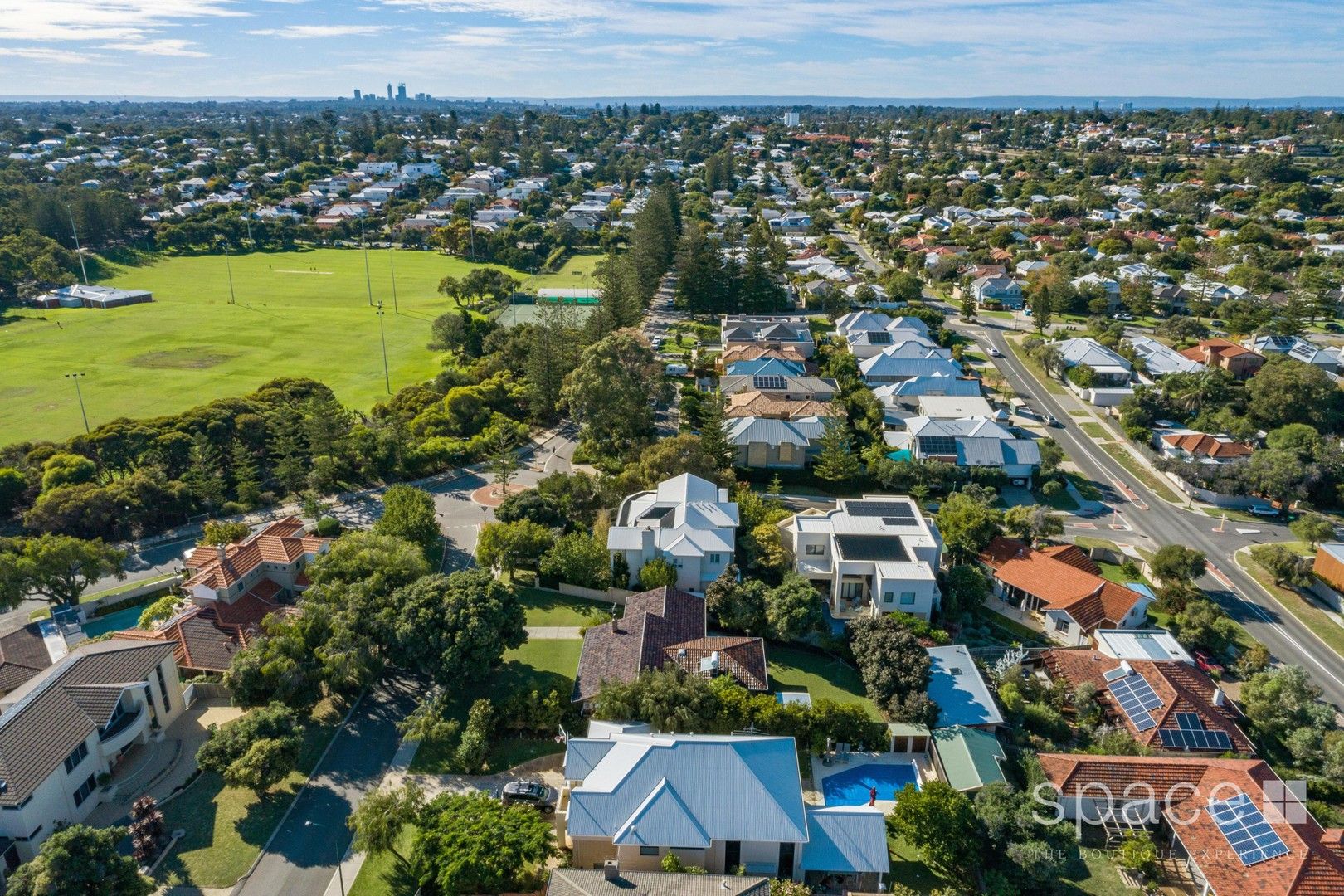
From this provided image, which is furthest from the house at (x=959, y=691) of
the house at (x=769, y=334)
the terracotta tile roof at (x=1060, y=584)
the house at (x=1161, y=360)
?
the house at (x=1161, y=360)

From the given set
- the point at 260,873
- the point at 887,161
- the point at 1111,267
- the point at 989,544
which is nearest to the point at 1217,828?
the point at 989,544

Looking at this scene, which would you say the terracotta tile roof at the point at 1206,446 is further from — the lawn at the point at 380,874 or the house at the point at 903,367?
the lawn at the point at 380,874

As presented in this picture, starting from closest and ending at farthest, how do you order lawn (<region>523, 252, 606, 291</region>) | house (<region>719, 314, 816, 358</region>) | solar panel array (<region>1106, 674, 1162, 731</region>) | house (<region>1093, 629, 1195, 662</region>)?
solar panel array (<region>1106, 674, 1162, 731</region>), house (<region>1093, 629, 1195, 662</region>), house (<region>719, 314, 816, 358</region>), lawn (<region>523, 252, 606, 291</region>)

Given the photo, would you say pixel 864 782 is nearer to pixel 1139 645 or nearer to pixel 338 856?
pixel 1139 645

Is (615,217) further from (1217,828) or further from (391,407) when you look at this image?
(1217,828)

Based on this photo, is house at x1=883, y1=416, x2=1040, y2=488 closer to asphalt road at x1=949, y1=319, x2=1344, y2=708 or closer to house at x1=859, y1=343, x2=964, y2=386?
asphalt road at x1=949, y1=319, x2=1344, y2=708

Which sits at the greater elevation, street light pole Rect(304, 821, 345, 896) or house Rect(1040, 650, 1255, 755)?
house Rect(1040, 650, 1255, 755)

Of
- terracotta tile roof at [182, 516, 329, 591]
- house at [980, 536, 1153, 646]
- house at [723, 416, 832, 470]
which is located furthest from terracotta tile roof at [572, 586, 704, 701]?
house at [723, 416, 832, 470]
